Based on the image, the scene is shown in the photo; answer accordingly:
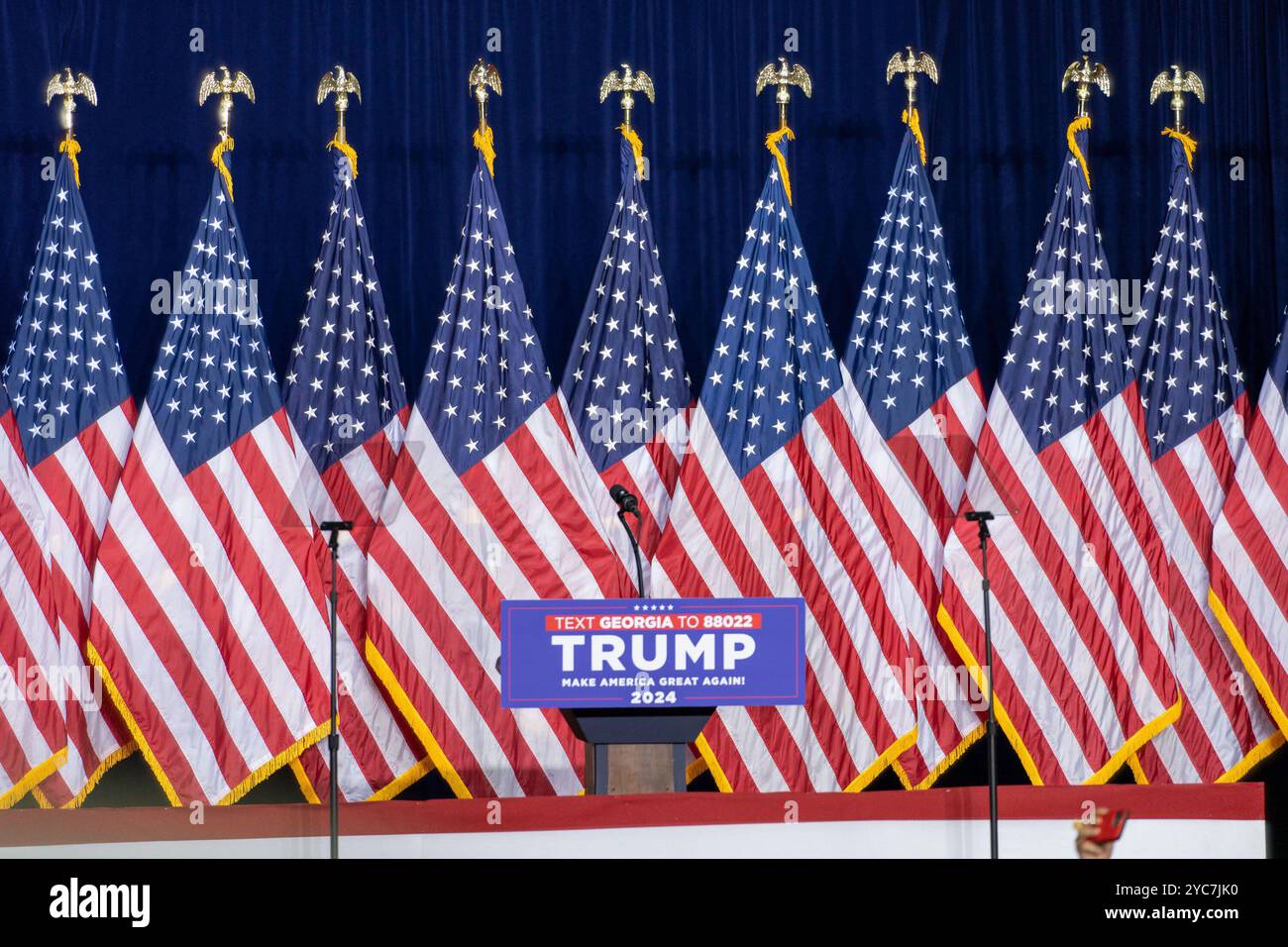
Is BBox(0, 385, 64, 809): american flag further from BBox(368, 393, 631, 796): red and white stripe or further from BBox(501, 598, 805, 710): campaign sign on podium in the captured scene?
BBox(501, 598, 805, 710): campaign sign on podium

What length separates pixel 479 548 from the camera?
742 centimetres

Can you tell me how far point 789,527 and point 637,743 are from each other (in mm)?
1809

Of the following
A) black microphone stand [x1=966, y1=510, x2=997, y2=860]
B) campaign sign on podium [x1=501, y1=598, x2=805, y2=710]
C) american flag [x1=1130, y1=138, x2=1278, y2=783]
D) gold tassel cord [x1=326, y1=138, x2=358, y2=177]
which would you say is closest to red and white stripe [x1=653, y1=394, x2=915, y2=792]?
black microphone stand [x1=966, y1=510, x2=997, y2=860]

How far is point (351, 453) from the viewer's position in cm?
776

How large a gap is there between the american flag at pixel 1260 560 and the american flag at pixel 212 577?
14.5ft

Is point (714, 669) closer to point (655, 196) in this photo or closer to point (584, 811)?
point (584, 811)

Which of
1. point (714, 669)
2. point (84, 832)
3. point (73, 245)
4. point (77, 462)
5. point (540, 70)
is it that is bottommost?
point (84, 832)

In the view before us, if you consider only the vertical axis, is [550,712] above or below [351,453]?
below

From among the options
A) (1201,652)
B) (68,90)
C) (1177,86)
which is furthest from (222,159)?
(1201,652)

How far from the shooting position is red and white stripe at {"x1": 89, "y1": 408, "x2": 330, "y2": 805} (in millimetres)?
7141

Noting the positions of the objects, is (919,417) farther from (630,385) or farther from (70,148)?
(70,148)
